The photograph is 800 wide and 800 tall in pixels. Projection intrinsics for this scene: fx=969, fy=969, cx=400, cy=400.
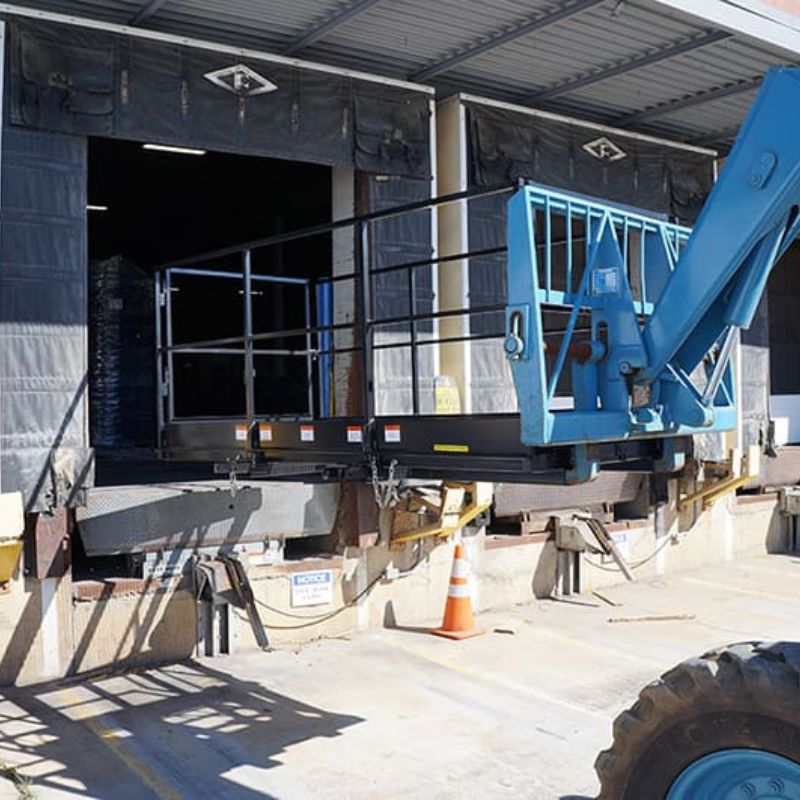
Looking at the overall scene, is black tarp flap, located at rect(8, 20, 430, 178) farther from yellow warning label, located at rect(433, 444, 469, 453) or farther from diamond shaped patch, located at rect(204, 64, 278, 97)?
yellow warning label, located at rect(433, 444, 469, 453)

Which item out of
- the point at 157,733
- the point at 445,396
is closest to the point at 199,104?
the point at 445,396

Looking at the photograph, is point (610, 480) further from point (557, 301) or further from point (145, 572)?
point (557, 301)

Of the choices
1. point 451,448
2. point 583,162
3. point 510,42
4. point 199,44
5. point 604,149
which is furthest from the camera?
point 604,149

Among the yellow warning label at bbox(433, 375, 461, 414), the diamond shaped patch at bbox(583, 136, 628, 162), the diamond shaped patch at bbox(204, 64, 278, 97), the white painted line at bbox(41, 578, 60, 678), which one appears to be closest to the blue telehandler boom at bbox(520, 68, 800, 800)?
the yellow warning label at bbox(433, 375, 461, 414)

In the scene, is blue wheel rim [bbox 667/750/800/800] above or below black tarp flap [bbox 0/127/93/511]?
below

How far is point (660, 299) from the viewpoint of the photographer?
15.5 ft

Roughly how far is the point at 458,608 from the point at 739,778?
542 centimetres

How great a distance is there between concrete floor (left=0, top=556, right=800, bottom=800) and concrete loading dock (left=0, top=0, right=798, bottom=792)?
20.6 inches

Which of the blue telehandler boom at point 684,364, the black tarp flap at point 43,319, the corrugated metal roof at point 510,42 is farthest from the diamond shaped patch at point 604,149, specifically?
the black tarp flap at point 43,319

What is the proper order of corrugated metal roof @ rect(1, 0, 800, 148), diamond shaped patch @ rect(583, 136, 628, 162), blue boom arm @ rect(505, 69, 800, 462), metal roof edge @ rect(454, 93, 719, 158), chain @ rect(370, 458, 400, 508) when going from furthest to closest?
diamond shaped patch @ rect(583, 136, 628, 162)
metal roof edge @ rect(454, 93, 719, 158)
corrugated metal roof @ rect(1, 0, 800, 148)
chain @ rect(370, 458, 400, 508)
blue boom arm @ rect(505, 69, 800, 462)

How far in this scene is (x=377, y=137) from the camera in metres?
9.45

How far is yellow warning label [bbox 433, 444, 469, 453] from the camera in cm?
552

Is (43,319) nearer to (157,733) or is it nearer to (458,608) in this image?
(157,733)

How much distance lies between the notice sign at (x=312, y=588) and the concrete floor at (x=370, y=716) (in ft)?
1.35
